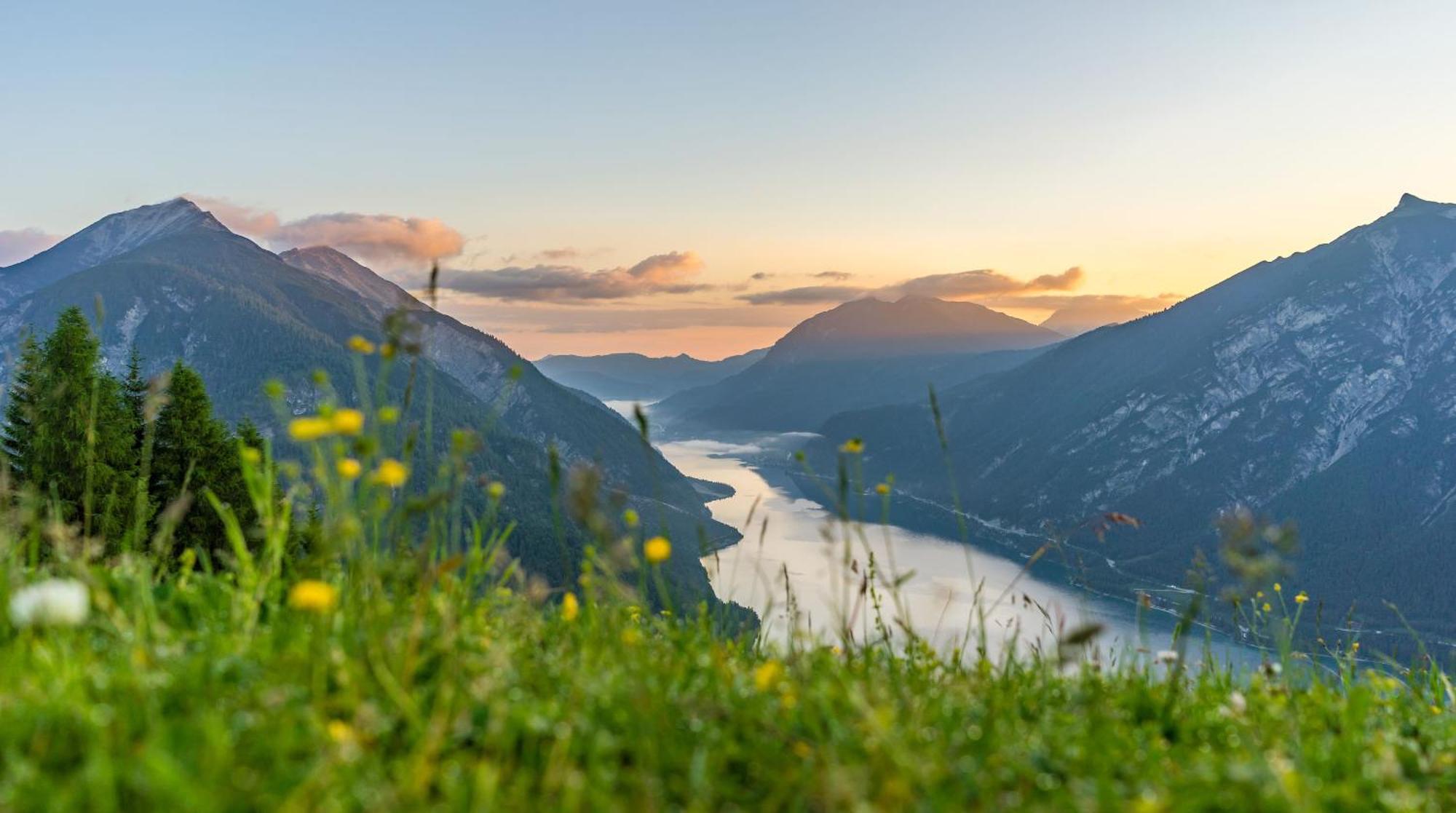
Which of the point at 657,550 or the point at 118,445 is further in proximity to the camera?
the point at 118,445

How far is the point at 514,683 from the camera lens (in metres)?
3.49

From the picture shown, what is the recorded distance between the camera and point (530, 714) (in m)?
3.01

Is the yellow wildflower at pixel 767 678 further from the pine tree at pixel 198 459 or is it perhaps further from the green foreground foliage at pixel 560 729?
the pine tree at pixel 198 459

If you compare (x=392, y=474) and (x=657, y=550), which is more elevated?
(x=392, y=474)

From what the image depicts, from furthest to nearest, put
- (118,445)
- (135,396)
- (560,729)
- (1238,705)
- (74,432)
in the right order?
1. (135,396)
2. (74,432)
3. (118,445)
4. (1238,705)
5. (560,729)

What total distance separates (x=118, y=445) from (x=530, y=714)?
98.5 ft

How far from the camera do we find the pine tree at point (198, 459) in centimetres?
2812

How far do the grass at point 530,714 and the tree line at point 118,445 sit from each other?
22.8 m

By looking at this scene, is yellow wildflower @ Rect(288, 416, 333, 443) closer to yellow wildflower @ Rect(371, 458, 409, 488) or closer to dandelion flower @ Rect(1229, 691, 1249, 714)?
yellow wildflower @ Rect(371, 458, 409, 488)

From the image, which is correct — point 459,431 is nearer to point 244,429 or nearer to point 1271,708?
point 1271,708

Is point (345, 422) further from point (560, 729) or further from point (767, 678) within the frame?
point (767, 678)

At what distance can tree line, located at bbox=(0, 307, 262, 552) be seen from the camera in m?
25.2

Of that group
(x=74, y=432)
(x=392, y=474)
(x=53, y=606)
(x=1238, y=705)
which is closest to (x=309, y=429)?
(x=392, y=474)

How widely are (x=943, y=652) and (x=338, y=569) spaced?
12.0 ft
